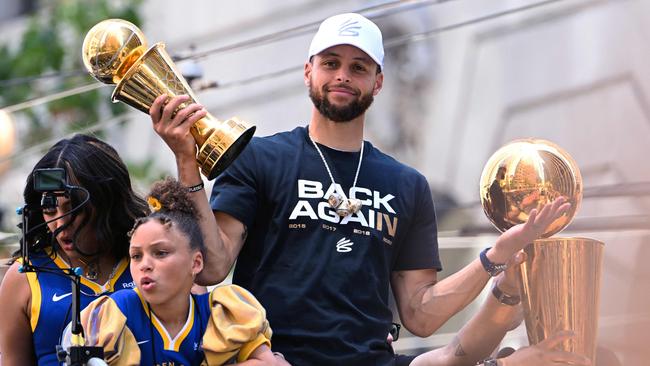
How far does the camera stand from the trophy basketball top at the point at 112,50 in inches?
152

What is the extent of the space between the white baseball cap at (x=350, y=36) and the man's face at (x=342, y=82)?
0.08 ft

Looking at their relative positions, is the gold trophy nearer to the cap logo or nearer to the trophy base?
the trophy base

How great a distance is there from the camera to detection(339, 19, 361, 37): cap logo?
4258 millimetres

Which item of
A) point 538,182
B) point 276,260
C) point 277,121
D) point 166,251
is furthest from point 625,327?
point 277,121

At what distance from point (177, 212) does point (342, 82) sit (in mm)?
753

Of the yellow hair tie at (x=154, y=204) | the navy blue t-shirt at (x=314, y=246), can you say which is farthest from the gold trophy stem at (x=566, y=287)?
the yellow hair tie at (x=154, y=204)

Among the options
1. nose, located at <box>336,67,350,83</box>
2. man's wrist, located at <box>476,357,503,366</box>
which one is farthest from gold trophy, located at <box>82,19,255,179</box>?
man's wrist, located at <box>476,357,503,366</box>

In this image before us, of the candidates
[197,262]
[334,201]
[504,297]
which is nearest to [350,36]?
[334,201]

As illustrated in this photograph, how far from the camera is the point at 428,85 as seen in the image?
12.6 m

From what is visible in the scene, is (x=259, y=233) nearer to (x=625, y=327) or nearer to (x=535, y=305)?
(x=535, y=305)

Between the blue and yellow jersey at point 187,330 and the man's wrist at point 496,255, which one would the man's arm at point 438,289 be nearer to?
the man's wrist at point 496,255

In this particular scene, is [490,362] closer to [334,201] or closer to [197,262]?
[334,201]

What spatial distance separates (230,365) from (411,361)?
1.14 meters

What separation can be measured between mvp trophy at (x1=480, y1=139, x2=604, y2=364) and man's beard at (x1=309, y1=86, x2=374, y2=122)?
1.61 feet
